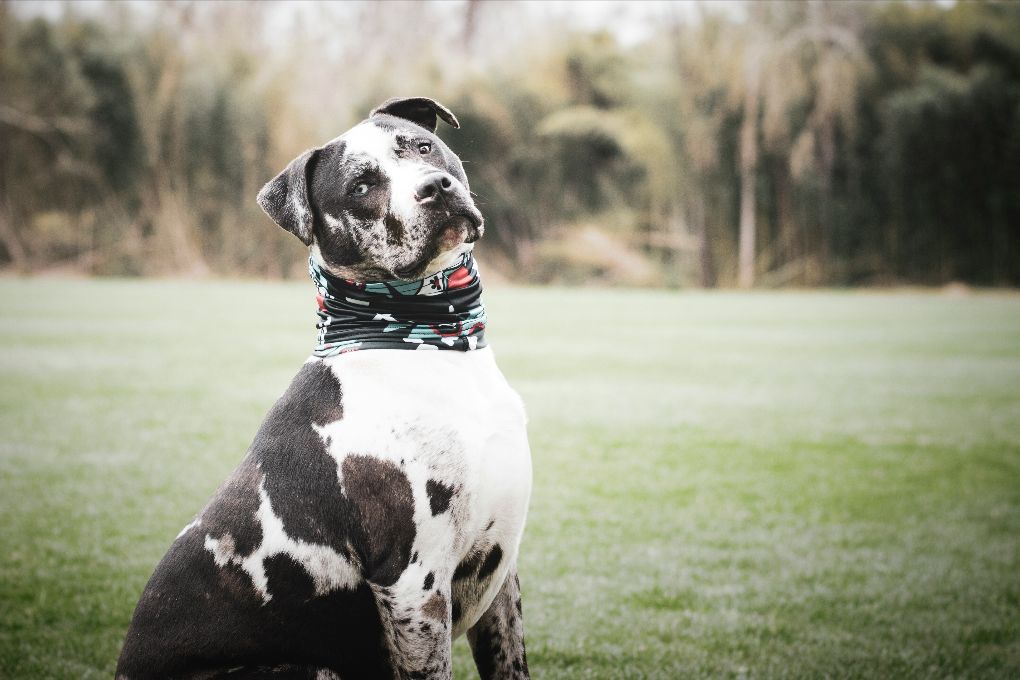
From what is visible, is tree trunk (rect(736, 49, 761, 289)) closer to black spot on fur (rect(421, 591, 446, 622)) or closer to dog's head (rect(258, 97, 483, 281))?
dog's head (rect(258, 97, 483, 281))

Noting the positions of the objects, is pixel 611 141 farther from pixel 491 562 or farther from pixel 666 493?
pixel 491 562

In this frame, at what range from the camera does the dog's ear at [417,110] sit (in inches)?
83.0

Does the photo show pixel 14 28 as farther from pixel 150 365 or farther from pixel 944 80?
pixel 944 80

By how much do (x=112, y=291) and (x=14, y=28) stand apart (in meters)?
7.28

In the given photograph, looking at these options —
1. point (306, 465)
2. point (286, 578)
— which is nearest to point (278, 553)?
point (286, 578)

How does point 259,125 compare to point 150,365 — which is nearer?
point 150,365

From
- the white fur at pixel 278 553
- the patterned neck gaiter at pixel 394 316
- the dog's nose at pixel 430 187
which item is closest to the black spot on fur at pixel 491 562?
the white fur at pixel 278 553

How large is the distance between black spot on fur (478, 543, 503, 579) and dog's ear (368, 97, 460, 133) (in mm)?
912

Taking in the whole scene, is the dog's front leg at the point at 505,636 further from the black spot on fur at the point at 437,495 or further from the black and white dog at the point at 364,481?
the black spot on fur at the point at 437,495

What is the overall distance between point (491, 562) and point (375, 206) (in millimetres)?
714

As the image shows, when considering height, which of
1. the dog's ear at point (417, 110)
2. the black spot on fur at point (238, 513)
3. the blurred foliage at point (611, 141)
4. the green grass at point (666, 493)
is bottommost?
the green grass at point (666, 493)

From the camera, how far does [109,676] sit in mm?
2545

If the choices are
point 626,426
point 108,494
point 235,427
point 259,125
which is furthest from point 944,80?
point 108,494

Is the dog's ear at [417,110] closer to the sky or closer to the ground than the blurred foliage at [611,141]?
closer to the ground
